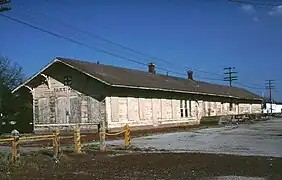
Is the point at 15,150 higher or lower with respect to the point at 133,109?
lower

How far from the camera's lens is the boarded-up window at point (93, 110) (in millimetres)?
30987

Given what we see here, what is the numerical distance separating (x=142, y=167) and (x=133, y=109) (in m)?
20.8

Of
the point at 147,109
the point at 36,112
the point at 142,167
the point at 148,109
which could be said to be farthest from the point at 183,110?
the point at 142,167

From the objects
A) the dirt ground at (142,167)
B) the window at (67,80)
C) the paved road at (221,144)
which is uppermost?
the window at (67,80)

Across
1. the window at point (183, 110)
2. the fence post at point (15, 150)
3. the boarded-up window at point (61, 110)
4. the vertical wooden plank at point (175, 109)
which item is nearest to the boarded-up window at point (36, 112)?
the boarded-up window at point (61, 110)

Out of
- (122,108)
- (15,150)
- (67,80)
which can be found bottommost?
(15,150)

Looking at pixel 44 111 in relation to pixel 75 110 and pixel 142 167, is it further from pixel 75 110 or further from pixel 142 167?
pixel 142 167

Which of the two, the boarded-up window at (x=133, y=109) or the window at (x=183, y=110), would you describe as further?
the window at (x=183, y=110)

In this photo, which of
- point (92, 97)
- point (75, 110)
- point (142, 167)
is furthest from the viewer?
point (75, 110)

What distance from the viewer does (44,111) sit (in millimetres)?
34094

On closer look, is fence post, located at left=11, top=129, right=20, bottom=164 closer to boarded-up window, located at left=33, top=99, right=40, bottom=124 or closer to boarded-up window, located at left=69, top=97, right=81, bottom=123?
boarded-up window, located at left=69, top=97, right=81, bottom=123

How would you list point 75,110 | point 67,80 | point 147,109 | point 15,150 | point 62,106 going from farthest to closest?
point 147,109, point 62,106, point 67,80, point 75,110, point 15,150

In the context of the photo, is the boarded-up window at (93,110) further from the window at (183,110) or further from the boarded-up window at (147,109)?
the window at (183,110)

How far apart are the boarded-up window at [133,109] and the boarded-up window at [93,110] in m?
3.09
